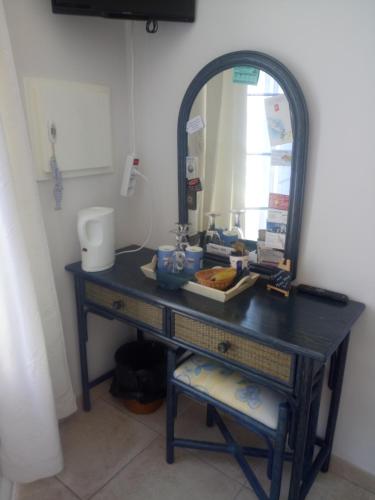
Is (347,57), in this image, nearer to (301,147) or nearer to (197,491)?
(301,147)

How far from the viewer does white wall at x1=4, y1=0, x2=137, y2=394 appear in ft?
4.78

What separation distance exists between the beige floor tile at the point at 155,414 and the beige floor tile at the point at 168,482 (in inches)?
6.3

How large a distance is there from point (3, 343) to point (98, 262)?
19.2 inches

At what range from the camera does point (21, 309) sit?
1289 mm

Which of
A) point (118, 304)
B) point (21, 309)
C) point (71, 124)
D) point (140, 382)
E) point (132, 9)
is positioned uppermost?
point (132, 9)

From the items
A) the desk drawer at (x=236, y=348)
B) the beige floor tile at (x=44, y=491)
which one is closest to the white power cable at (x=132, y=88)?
the desk drawer at (x=236, y=348)

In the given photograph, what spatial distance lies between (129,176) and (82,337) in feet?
2.57

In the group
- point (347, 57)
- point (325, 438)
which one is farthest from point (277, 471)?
point (347, 57)

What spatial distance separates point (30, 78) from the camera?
147 centimetres

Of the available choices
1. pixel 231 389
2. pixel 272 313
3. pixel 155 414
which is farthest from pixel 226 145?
pixel 155 414

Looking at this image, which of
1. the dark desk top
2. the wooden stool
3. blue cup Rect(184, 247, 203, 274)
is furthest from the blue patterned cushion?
blue cup Rect(184, 247, 203, 274)

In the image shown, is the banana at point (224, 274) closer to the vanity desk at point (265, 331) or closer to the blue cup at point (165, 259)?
the vanity desk at point (265, 331)

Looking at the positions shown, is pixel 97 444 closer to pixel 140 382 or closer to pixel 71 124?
pixel 140 382

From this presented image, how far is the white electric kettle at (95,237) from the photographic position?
1.59 meters
